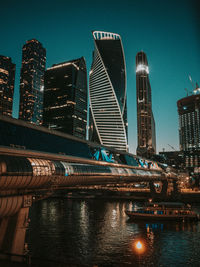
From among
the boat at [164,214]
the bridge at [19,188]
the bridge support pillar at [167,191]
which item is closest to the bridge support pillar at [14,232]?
the bridge at [19,188]

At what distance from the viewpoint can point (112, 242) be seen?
118ft

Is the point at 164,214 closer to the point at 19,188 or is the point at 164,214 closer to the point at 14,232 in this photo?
the point at 14,232

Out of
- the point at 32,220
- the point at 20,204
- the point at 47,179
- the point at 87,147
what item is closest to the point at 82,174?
the point at 47,179

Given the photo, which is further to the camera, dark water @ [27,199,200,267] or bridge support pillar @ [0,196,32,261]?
dark water @ [27,199,200,267]

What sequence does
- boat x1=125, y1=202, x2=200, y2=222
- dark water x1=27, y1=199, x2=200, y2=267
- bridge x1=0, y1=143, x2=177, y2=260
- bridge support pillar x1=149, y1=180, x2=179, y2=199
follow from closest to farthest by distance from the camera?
bridge x1=0, y1=143, x2=177, y2=260
dark water x1=27, y1=199, x2=200, y2=267
boat x1=125, y1=202, x2=200, y2=222
bridge support pillar x1=149, y1=180, x2=179, y2=199

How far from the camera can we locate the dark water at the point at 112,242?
2842 cm

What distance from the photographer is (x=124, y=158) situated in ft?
277

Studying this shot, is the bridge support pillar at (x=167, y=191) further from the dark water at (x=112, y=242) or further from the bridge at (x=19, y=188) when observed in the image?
the bridge at (x=19, y=188)

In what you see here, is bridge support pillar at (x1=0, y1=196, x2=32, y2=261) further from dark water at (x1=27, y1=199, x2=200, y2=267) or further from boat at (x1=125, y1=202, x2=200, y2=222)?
boat at (x1=125, y1=202, x2=200, y2=222)

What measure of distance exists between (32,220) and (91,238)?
19.0 m

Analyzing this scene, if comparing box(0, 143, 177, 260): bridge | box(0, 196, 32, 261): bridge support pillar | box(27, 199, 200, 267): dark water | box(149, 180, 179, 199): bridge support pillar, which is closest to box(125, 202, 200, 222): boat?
box(27, 199, 200, 267): dark water

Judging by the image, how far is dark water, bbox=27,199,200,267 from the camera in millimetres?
28422

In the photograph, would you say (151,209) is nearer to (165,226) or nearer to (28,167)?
(165,226)

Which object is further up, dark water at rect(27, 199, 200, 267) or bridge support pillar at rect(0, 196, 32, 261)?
bridge support pillar at rect(0, 196, 32, 261)
